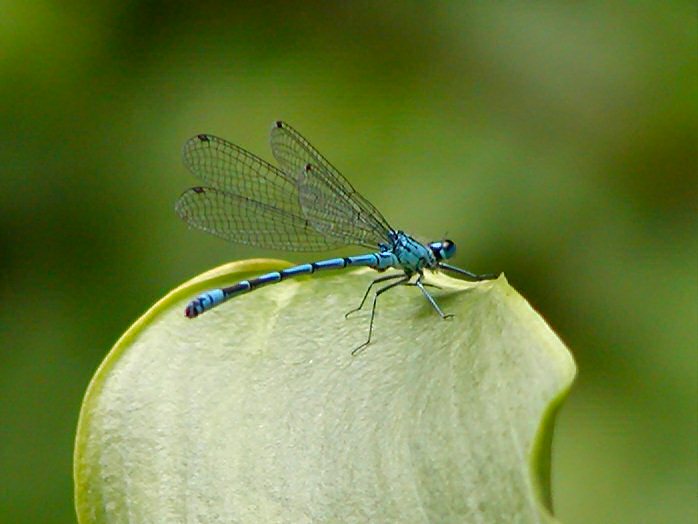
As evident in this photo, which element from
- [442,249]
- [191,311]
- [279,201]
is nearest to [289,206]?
[279,201]

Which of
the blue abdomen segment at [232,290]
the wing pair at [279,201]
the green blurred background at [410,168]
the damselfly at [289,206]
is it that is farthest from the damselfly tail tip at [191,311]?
the green blurred background at [410,168]

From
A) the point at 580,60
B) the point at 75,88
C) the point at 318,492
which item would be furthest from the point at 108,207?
the point at 318,492

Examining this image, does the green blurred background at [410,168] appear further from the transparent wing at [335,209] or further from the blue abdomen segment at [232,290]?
the blue abdomen segment at [232,290]

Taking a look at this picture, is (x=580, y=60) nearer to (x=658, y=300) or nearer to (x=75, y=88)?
(x=658, y=300)

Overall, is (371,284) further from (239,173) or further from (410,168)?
(410,168)

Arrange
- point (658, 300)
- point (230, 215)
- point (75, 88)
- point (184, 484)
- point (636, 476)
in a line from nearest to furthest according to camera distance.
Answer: point (184, 484) < point (230, 215) < point (636, 476) < point (658, 300) < point (75, 88)

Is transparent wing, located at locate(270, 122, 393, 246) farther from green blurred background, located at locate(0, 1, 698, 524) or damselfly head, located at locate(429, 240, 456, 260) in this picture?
green blurred background, located at locate(0, 1, 698, 524)

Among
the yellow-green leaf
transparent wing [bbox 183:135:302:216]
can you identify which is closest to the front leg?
the yellow-green leaf
